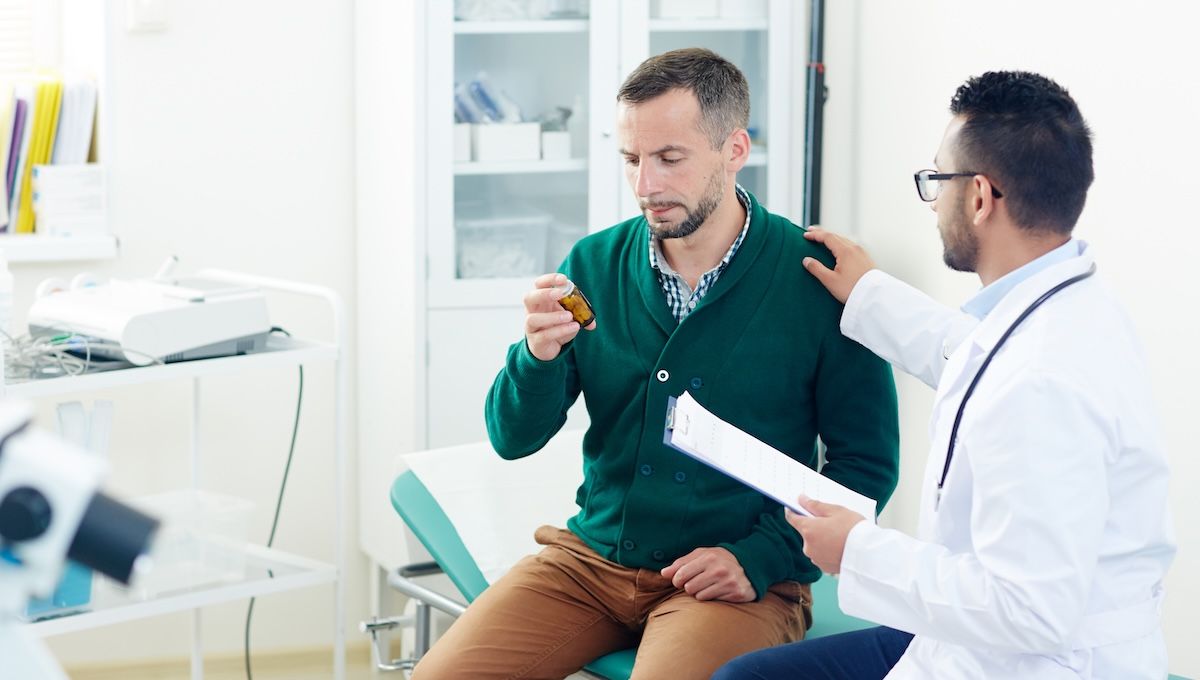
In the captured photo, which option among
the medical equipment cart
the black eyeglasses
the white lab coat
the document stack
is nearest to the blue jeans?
the white lab coat

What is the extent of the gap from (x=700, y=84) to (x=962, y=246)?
55 cm

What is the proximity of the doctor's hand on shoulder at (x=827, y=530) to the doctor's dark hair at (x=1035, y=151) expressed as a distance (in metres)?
0.36

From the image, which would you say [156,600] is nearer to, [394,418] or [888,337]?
[394,418]

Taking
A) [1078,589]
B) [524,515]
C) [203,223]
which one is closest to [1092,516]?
[1078,589]

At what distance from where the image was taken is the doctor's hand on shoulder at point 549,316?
68.6 inches

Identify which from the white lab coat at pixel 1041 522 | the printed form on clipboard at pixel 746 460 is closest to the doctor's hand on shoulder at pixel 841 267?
the printed form on clipboard at pixel 746 460

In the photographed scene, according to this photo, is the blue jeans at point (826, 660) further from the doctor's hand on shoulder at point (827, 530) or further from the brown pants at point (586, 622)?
the doctor's hand on shoulder at point (827, 530)

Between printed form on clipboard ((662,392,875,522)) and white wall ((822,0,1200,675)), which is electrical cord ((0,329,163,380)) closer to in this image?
printed form on clipboard ((662,392,875,522))

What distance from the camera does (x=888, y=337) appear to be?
184cm

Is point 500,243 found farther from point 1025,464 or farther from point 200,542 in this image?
point 1025,464

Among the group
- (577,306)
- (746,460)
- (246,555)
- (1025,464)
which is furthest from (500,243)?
(1025,464)

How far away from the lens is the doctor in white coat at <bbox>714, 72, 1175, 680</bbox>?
1.26 meters

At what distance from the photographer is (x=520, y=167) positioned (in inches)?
120

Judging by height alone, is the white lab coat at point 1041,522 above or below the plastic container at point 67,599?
above
